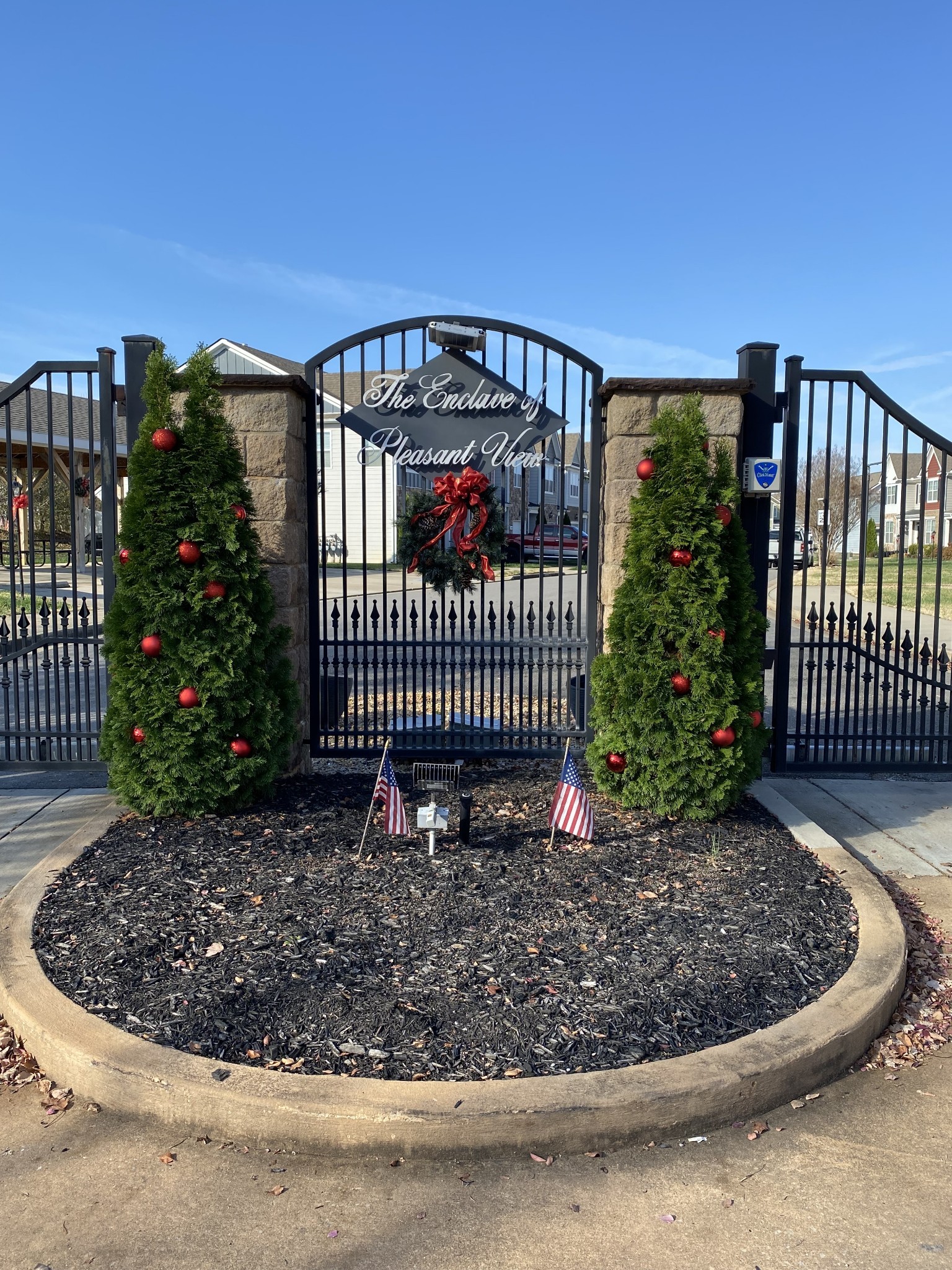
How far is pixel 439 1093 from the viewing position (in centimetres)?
285

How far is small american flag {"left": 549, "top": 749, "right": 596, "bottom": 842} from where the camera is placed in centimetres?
485

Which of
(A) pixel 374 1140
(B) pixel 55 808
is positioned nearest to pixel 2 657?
(B) pixel 55 808

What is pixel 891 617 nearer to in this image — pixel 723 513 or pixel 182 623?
pixel 723 513

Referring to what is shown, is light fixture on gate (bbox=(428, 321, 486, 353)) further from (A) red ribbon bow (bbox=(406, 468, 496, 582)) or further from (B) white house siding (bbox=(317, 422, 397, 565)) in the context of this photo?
(B) white house siding (bbox=(317, 422, 397, 565))

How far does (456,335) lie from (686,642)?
8.55 ft

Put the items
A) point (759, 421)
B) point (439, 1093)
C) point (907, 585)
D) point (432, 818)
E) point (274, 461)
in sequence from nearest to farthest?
1. point (439, 1093)
2. point (432, 818)
3. point (274, 461)
4. point (759, 421)
5. point (907, 585)

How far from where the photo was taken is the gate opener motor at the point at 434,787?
181 inches

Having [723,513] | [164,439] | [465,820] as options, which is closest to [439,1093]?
[465,820]

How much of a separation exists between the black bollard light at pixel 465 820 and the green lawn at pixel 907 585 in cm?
1318

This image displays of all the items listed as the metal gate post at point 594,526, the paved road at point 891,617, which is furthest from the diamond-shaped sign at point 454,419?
the paved road at point 891,617

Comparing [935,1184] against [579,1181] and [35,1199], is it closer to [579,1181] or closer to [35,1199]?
[579,1181]

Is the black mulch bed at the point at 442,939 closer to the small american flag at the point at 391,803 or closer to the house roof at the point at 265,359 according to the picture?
the small american flag at the point at 391,803

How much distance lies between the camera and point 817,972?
372cm

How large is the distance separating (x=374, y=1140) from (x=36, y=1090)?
1276 mm
